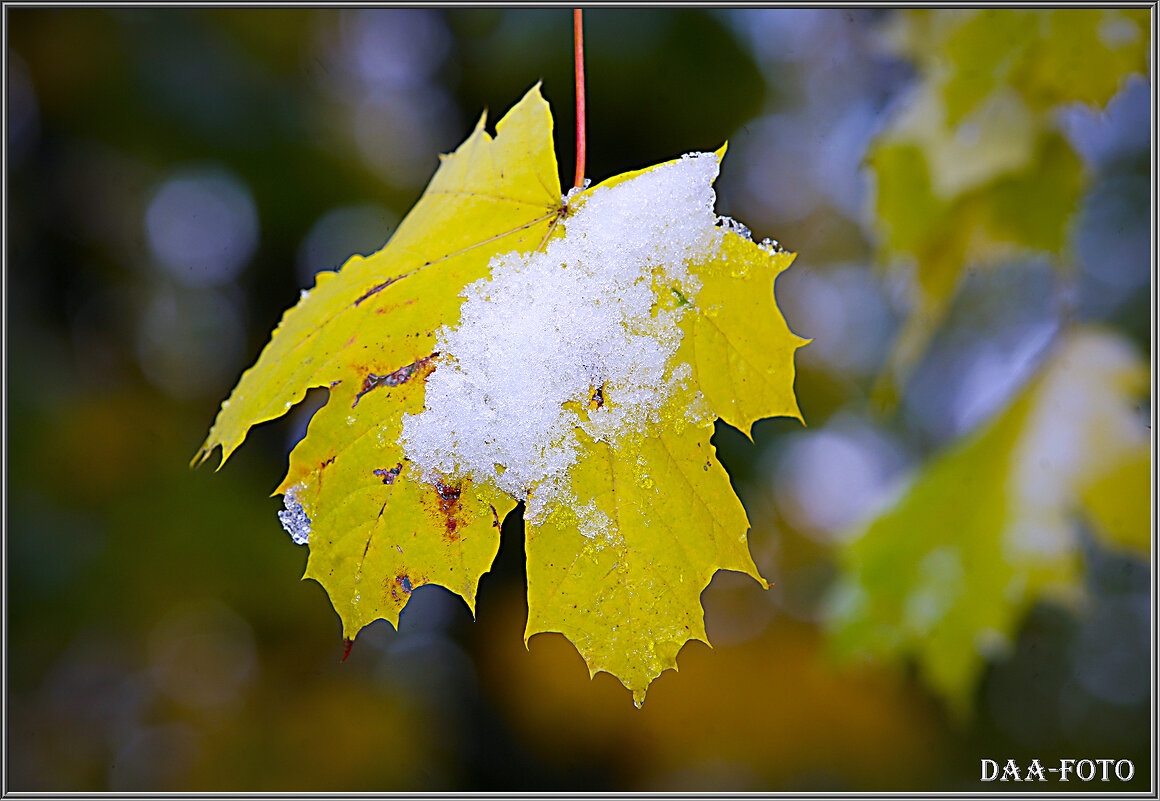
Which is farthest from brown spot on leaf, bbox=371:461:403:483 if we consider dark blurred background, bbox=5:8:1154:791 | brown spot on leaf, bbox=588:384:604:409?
dark blurred background, bbox=5:8:1154:791

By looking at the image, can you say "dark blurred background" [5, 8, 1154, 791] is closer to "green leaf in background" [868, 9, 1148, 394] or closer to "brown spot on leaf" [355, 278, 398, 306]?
"green leaf in background" [868, 9, 1148, 394]

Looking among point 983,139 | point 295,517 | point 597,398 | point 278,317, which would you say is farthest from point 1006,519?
point 278,317

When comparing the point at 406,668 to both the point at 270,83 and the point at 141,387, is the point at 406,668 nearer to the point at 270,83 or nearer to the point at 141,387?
the point at 141,387

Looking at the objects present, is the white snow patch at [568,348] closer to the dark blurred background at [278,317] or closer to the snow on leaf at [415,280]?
the snow on leaf at [415,280]

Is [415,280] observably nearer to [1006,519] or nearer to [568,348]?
[568,348]

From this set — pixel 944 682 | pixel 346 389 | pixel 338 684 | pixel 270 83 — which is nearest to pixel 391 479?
pixel 346 389
